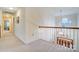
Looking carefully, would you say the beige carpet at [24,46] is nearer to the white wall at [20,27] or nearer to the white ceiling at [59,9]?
the white wall at [20,27]

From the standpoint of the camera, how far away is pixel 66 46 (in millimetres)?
2227

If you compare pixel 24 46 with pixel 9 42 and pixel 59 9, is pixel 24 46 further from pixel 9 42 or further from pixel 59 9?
pixel 59 9

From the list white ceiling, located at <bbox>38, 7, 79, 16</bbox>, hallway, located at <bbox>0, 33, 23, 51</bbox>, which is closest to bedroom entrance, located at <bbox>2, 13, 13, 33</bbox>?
hallway, located at <bbox>0, 33, 23, 51</bbox>

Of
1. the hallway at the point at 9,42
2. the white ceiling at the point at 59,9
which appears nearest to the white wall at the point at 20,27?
the hallway at the point at 9,42

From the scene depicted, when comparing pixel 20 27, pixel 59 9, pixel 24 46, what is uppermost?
pixel 59 9

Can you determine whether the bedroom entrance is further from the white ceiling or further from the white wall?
the white ceiling

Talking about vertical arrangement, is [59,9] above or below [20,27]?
above

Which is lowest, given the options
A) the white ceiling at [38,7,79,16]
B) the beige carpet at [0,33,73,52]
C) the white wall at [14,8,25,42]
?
the beige carpet at [0,33,73,52]

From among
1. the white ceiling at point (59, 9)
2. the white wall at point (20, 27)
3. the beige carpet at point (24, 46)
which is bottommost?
the beige carpet at point (24, 46)

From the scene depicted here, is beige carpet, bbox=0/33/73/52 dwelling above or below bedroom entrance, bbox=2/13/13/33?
below

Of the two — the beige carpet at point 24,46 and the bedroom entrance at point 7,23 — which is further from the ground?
the bedroom entrance at point 7,23

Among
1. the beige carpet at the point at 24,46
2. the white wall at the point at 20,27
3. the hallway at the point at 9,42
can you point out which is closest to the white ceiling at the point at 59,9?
the white wall at the point at 20,27

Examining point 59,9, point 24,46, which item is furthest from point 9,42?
point 59,9
